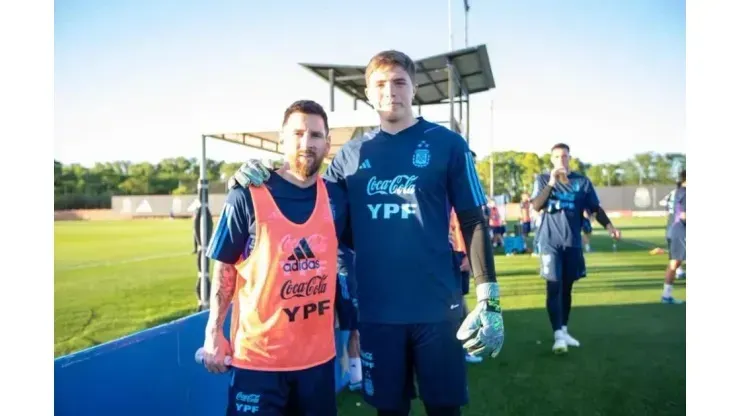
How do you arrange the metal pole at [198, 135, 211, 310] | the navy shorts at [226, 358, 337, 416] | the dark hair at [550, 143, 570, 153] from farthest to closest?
the metal pole at [198, 135, 211, 310] → the dark hair at [550, 143, 570, 153] → the navy shorts at [226, 358, 337, 416]

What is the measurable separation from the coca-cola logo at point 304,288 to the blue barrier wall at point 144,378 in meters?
0.66

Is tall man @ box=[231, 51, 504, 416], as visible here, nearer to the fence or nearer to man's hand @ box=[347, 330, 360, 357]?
man's hand @ box=[347, 330, 360, 357]

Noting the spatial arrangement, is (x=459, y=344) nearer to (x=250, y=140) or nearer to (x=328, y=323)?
(x=328, y=323)

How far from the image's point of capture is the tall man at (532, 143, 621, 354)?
14.5 ft

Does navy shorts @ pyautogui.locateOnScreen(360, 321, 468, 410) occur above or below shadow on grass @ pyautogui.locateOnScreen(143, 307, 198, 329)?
above

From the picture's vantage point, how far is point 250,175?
73.5 inches

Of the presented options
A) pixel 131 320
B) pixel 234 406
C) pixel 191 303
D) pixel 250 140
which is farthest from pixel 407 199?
pixel 191 303

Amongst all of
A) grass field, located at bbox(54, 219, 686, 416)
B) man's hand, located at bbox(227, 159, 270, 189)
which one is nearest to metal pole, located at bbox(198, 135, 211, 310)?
grass field, located at bbox(54, 219, 686, 416)

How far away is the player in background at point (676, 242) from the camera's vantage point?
6.46 meters

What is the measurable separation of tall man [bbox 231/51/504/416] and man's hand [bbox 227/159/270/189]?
0.34m

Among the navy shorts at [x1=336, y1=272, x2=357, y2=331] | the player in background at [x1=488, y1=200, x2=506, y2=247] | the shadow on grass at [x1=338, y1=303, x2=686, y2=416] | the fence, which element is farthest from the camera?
the fence

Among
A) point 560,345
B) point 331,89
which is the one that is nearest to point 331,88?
point 331,89

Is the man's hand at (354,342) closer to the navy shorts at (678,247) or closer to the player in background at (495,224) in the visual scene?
the navy shorts at (678,247)
